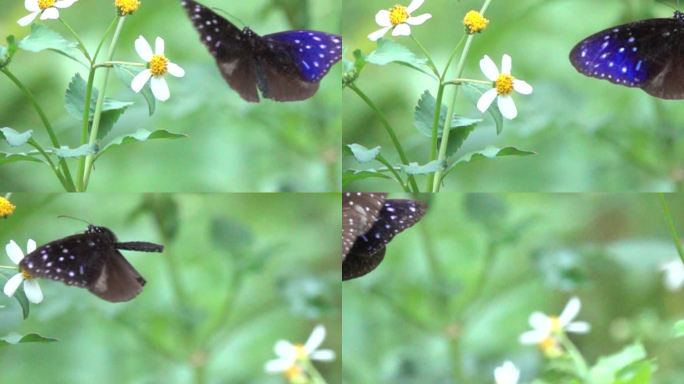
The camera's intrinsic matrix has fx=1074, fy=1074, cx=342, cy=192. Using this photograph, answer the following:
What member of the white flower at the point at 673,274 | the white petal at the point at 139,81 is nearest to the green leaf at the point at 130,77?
the white petal at the point at 139,81

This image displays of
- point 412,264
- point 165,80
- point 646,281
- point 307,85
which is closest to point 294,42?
point 307,85

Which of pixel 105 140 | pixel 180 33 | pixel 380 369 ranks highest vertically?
pixel 180 33

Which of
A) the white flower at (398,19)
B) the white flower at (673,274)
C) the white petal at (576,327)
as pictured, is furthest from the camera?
the white flower at (673,274)

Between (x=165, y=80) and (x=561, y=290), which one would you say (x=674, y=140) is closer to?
(x=561, y=290)

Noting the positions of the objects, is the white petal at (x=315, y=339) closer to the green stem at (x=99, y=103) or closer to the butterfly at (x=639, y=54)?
the green stem at (x=99, y=103)

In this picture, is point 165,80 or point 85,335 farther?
point 85,335

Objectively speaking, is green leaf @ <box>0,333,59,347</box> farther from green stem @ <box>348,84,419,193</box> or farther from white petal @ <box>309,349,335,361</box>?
green stem @ <box>348,84,419,193</box>
